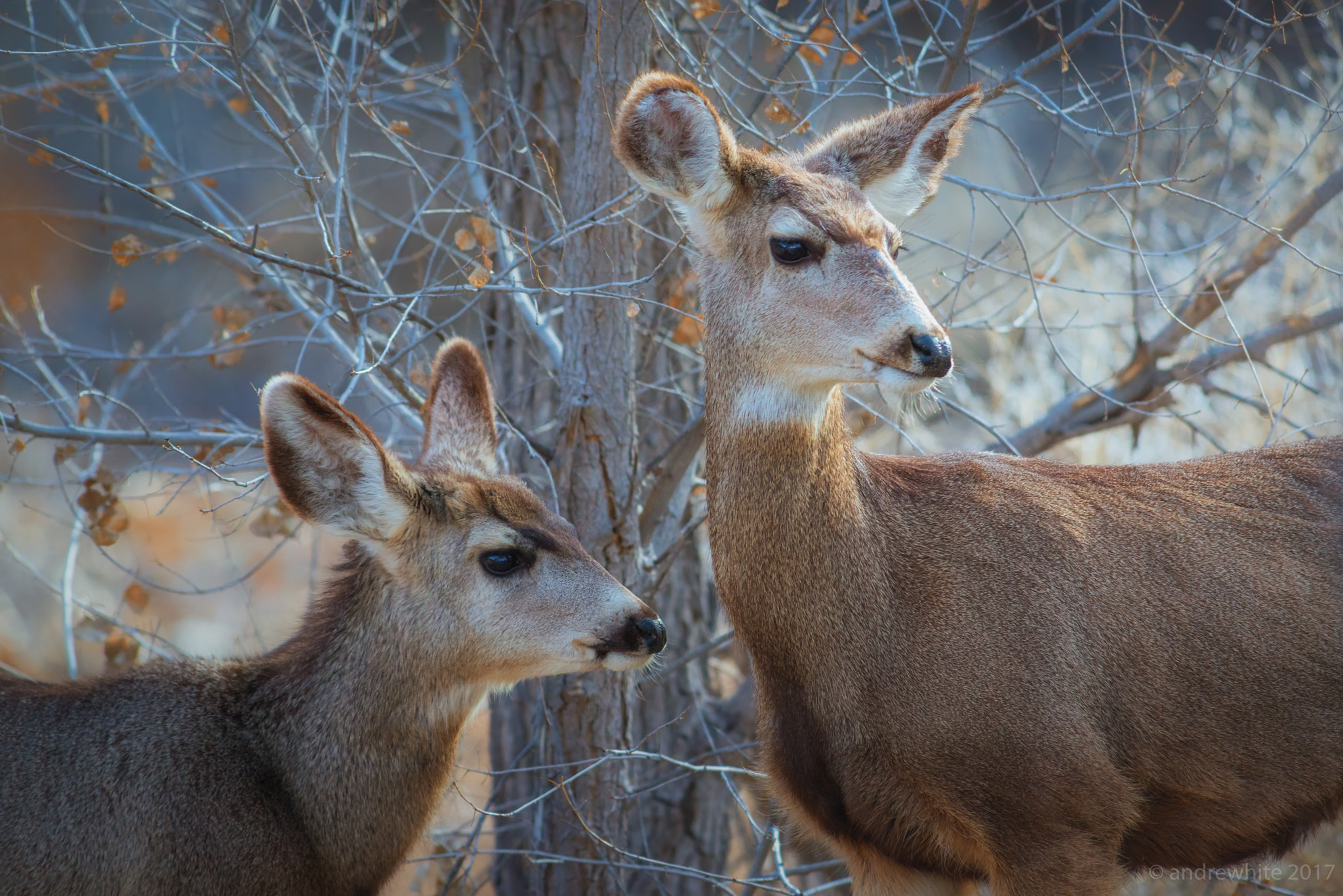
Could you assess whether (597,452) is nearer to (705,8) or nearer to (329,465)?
(329,465)

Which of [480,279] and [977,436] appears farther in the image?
[977,436]

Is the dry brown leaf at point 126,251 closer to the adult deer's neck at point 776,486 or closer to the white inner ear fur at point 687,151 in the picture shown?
the white inner ear fur at point 687,151

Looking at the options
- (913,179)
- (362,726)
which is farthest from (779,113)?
(362,726)

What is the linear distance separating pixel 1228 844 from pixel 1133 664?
80cm

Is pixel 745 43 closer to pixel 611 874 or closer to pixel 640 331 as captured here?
pixel 640 331

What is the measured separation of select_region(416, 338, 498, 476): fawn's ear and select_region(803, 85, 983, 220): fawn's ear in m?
1.72

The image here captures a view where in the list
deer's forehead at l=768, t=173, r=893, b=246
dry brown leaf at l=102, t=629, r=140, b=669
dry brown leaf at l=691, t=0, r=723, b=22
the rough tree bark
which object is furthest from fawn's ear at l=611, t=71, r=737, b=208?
dry brown leaf at l=102, t=629, r=140, b=669

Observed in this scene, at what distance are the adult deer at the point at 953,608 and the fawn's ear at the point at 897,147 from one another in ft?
0.47

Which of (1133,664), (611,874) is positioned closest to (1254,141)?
(1133,664)

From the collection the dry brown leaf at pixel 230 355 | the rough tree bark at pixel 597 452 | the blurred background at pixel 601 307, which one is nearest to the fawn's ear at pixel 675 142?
the blurred background at pixel 601 307

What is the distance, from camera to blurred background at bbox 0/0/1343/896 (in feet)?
16.2

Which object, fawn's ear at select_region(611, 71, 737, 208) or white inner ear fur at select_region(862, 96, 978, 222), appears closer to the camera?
fawn's ear at select_region(611, 71, 737, 208)

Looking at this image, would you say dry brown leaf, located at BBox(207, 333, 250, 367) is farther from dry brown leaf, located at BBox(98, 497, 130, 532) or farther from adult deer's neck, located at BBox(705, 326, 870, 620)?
adult deer's neck, located at BBox(705, 326, 870, 620)

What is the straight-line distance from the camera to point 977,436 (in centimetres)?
1223
